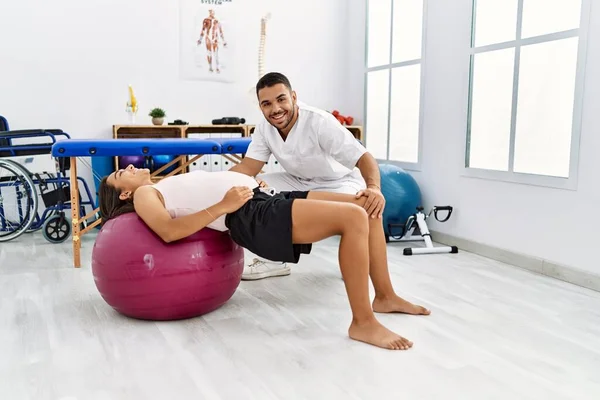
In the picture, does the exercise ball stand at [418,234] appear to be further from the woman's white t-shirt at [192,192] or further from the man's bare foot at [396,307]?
the woman's white t-shirt at [192,192]

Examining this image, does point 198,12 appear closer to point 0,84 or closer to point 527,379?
point 0,84

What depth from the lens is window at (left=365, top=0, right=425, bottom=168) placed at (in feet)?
13.7

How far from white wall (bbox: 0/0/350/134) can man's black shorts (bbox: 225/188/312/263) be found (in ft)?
9.18

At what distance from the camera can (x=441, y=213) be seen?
12.8ft

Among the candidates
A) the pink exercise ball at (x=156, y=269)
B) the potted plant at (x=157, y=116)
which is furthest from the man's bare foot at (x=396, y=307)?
the potted plant at (x=157, y=116)

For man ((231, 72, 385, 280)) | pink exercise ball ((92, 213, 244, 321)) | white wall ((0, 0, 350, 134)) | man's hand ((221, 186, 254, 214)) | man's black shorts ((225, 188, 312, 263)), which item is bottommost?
pink exercise ball ((92, 213, 244, 321))

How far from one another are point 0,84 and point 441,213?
3.46 metres

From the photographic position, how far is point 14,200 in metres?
4.06

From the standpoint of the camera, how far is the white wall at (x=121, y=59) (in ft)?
13.6

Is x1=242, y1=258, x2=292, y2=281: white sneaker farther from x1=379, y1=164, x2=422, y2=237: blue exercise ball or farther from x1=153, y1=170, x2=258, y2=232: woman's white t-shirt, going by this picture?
x1=379, y1=164, x2=422, y2=237: blue exercise ball

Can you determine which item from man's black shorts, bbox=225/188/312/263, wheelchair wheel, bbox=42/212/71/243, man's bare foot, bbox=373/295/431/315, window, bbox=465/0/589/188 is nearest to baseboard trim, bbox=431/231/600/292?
window, bbox=465/0/589/188

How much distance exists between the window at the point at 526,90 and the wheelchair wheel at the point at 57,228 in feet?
9.33

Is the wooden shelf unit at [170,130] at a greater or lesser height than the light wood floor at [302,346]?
greater

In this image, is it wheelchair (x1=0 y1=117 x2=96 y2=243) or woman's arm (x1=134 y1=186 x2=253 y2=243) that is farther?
wheelchair (x1=0 y1=117 x2=96 y2=243)
